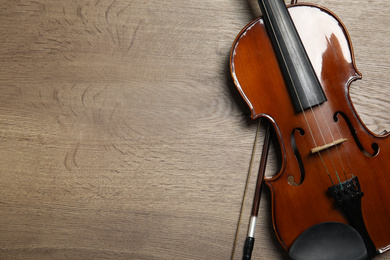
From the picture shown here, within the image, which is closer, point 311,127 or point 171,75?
point 311,127

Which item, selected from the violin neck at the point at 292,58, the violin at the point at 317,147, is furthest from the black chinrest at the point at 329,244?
the violin neck at the point at 292,58

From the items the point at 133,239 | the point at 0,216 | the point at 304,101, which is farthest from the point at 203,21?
the point at 0,216

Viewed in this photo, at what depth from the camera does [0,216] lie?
3.61 ft

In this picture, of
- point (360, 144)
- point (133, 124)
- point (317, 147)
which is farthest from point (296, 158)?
point (133, 124)

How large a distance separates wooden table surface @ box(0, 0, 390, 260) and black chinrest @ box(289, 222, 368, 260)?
4.9 inches

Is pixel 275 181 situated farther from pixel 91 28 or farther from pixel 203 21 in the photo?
pixel 91 28

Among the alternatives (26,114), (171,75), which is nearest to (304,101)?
(171,75)

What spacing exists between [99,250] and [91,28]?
72 centimetres

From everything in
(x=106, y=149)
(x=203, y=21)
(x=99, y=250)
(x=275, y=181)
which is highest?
(x=203, y=21)

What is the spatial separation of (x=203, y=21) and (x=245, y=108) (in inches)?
12.4

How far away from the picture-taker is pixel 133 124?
3.59 feet

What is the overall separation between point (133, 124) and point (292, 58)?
52 cm

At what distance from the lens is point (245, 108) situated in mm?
1072

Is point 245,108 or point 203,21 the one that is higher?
point 203,21
